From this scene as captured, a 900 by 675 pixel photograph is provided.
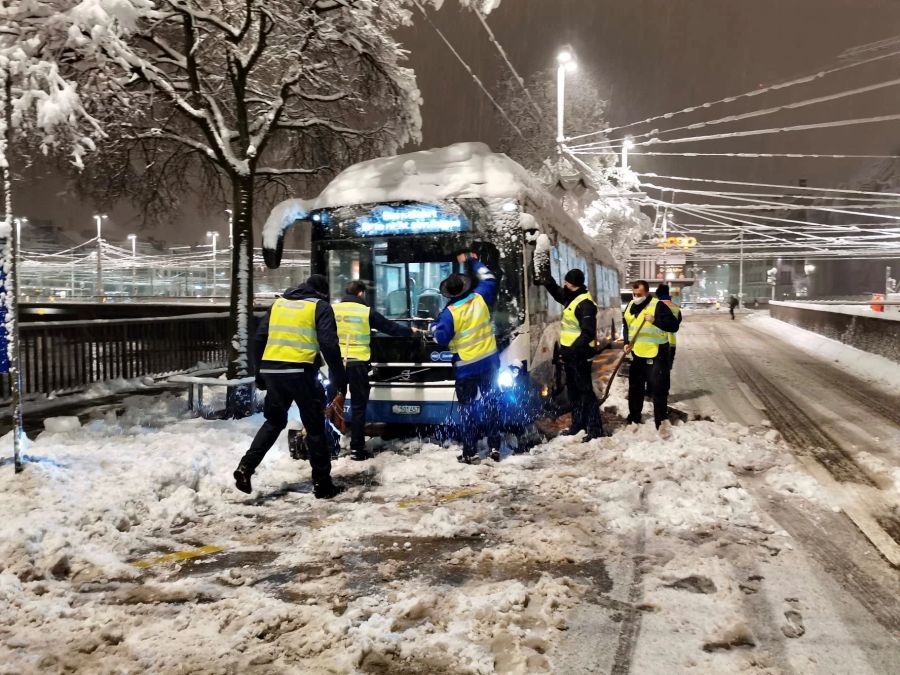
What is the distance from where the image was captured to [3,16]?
6.38 meters

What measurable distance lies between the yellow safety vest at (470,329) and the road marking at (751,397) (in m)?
5.58

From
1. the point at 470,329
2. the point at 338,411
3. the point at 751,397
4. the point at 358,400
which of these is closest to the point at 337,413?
the point at 338,411

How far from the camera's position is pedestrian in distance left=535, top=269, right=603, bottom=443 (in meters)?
7.94

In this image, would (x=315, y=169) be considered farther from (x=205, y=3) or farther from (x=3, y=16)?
(x=3, y=16)

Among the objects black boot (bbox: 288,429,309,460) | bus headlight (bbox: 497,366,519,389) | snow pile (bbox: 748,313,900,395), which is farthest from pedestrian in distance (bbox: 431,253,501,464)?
snow pile (bbox: 748,313,900,395)

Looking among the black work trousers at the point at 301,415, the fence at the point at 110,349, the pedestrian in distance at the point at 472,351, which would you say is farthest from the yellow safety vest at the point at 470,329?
the fence at the point at 110,349

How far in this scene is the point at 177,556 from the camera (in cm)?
468

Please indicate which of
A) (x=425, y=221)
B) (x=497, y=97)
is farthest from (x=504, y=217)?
(x=497, y=97)

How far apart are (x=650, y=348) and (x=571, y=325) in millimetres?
1176

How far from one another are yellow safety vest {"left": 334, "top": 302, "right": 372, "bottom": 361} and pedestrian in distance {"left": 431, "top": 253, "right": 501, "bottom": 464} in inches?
30.8

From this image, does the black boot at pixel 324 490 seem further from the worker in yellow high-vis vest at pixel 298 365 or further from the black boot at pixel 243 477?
the black boot at pixel 243 477

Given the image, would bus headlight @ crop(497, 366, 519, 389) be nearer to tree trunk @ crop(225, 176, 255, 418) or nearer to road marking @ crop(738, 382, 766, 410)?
tree trunk @ crop(225, 176, 255, 418)

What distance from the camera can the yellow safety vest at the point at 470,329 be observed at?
6.96 metres

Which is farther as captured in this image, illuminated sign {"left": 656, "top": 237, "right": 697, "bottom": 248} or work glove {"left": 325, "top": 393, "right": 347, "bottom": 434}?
illuminated sign {"left": 656, "top": 237, "right": 697, "bottom": 248}
